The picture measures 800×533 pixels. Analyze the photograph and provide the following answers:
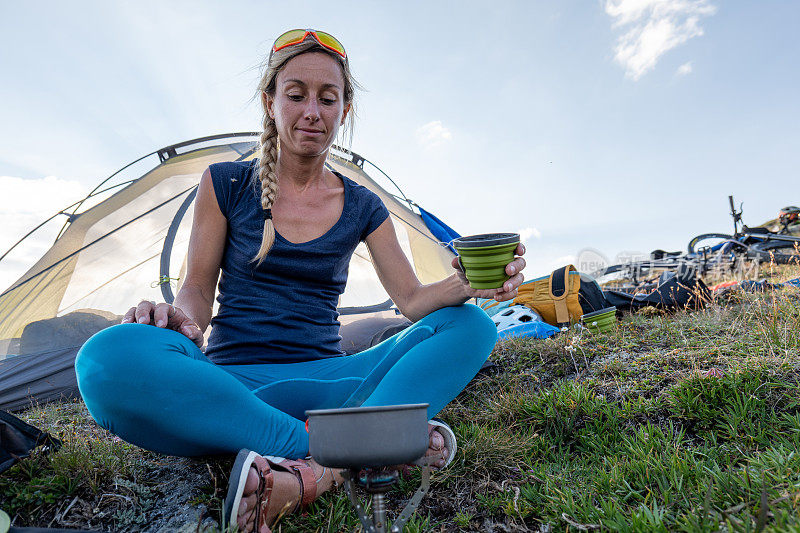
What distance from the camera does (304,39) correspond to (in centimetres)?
199

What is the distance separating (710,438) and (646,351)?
952 millimetres

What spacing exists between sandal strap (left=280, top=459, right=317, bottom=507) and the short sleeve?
3.65 feet

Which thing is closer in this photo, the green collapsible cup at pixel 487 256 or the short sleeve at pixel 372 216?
the green collapsible cup at pixel 487 256

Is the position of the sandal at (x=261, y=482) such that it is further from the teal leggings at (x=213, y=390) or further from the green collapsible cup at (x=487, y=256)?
the green collapsible cup at (x=487, y=256)

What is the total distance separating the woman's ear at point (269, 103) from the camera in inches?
82.2

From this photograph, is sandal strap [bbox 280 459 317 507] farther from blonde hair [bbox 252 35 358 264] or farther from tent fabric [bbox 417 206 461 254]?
tent fabric [bbox 417 206 461 254]

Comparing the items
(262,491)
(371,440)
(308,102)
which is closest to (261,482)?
(262,491)

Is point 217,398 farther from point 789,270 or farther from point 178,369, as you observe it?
point 789,270

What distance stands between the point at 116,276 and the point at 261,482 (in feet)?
12.6

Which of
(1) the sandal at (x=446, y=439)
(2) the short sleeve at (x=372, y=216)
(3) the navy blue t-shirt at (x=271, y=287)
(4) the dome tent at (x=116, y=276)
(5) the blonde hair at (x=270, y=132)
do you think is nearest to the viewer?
(1) the sandal at (x=446, y=439)

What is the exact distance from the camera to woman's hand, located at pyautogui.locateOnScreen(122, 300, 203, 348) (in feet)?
4.52

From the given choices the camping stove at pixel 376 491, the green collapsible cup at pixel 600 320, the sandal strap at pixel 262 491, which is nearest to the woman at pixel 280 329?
the sandal strap at pixel 262 491

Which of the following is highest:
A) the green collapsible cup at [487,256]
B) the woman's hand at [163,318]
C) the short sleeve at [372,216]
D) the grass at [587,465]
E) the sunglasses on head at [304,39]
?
the sunglasses on head at [304,39]

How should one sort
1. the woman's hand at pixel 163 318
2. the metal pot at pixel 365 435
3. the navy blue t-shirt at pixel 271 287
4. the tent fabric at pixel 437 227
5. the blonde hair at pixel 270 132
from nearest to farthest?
the metal pot at pixel 365 435
the woman's hand at pixel 163 318
the navy blue t-shirt at pixel 271 287
the blonde hair at pixel 270 132
the tent fabric at pixel 437 227
